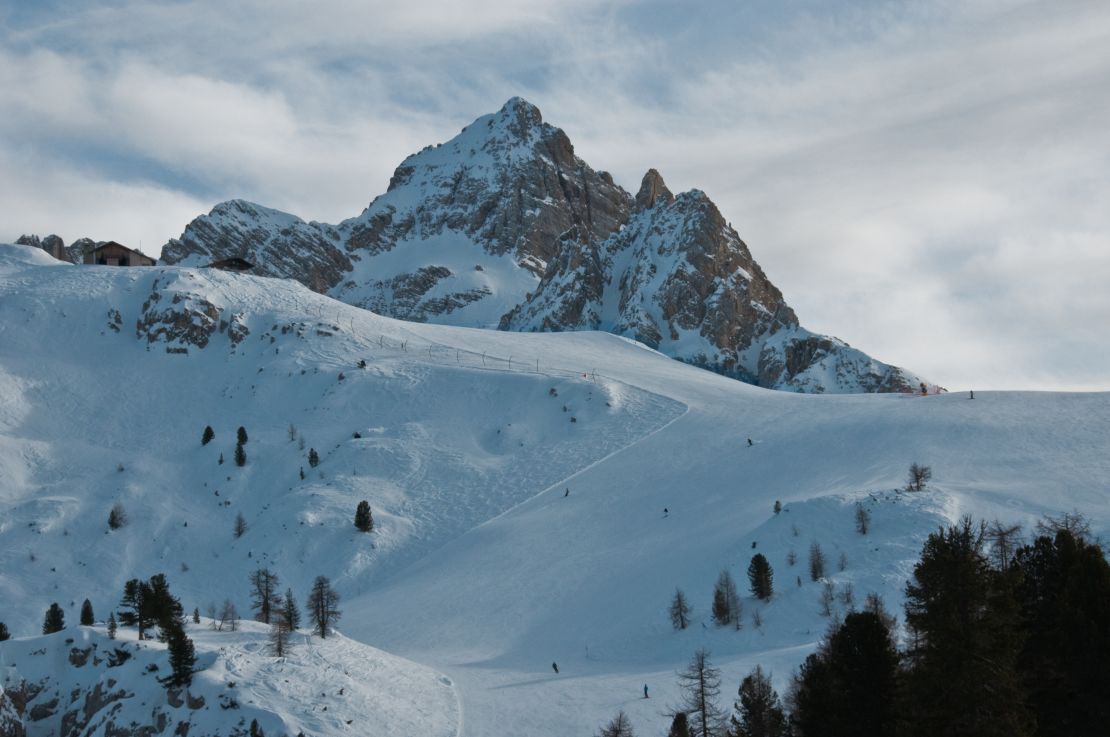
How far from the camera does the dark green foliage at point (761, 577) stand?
7094 cm

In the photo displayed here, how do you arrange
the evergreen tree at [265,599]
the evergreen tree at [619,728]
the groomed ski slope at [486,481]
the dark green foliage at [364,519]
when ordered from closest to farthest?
the evergreen tree at [619,728]
the groomed ski slope at [486,481]
the evergreen tree at [265,599]
the dark green foliage at [364,519]

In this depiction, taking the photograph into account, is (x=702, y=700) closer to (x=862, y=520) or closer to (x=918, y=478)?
(x=862, y=520)

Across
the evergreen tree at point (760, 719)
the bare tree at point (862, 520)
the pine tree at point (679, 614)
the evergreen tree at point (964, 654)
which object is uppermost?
the bare tree at point (862, 520)

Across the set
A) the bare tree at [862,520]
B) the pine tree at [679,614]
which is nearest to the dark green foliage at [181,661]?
the pine tree at [679,614]

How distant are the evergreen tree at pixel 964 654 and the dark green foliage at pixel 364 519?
73.1m

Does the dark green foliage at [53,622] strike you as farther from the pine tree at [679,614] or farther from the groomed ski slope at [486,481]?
the pine tree at [679,614]

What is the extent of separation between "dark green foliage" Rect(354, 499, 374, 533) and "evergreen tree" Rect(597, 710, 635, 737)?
47125 millimetres

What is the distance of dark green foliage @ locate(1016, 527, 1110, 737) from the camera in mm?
32781

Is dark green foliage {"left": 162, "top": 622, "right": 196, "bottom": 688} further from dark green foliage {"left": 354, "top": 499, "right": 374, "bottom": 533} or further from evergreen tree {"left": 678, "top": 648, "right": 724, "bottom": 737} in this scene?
dark green foliage {"left": 354, "top": 499, "right": 374, "bottom": 533}

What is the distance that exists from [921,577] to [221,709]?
38.2 m

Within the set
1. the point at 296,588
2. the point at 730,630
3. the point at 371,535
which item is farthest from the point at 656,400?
the point at 730,630

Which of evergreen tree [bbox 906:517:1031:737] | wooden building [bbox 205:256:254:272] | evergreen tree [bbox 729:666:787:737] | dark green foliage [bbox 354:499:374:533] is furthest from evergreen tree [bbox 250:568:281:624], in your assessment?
wooden building [bbox 205:256:254:272]

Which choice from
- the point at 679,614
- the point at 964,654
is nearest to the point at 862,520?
the point at 679,614

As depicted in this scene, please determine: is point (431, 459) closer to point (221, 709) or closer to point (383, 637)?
point (383, 637)
